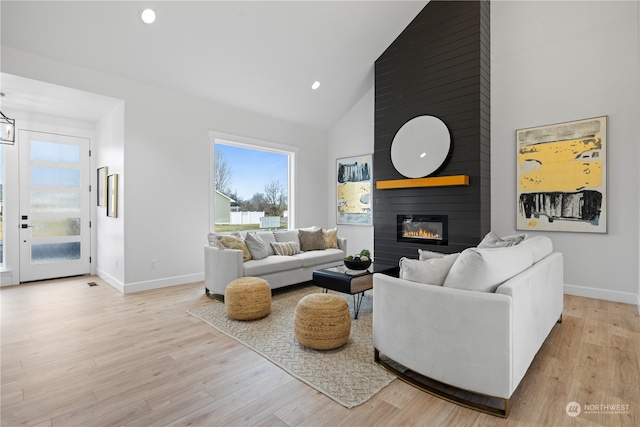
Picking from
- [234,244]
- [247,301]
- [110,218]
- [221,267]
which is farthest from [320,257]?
[110,218]

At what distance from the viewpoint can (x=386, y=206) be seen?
5426mm

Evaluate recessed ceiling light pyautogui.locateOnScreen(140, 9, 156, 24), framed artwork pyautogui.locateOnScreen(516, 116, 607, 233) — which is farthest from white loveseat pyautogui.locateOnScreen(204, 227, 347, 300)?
framed artwork pyautogui.locateOnScreen(516, 116, 607, 233)

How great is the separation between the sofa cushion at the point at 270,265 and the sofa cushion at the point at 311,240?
659mm

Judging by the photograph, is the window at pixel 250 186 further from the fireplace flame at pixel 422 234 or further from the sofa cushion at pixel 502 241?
the sofa cushion at pixel 502 241

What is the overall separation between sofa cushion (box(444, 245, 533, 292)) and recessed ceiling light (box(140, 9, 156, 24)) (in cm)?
400

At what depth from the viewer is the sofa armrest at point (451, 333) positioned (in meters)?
1.75

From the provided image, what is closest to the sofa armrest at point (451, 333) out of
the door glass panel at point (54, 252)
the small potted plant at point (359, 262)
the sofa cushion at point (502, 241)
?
the small potted plant at point (359, 262)

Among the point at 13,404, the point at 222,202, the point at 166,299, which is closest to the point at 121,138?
the point at 222,202

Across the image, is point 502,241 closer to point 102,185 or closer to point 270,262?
point 270,262

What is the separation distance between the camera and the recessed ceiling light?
357 centimetres

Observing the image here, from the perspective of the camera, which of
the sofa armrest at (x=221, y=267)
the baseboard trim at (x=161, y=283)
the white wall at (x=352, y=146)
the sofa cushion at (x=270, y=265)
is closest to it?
the sofa armrest at (x=221, y=267)

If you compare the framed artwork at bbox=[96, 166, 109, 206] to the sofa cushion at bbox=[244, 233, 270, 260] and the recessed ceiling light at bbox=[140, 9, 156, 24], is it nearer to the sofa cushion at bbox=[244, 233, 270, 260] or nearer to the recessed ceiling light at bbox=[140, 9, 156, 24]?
the recessed ceiling light at bbox=[140, 9, 156, 24]


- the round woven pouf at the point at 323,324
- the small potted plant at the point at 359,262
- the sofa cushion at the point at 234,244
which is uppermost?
the sofa cushion at the point at 234,244

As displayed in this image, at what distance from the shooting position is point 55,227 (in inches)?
205
